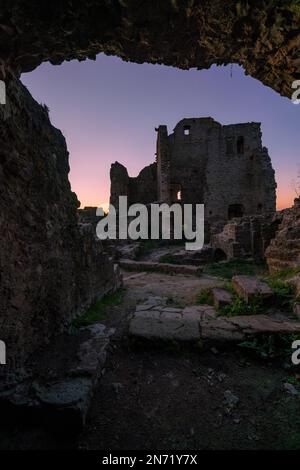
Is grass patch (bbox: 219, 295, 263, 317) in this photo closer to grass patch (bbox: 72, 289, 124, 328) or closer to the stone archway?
grass patch (bbox: 72, 289, 124, 328)

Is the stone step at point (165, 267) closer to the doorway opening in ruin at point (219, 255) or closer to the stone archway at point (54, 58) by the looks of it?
the doorway opening in ruin at point (219, 255)

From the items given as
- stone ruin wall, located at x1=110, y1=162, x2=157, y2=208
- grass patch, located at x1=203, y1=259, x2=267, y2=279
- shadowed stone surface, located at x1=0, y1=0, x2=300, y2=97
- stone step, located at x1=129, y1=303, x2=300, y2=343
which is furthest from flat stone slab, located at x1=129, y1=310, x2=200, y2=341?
stone ruin wall, located at x1=110, y1=162, x2=157, y2=208

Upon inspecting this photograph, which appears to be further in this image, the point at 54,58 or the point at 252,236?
the point at 252,236

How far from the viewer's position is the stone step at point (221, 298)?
4.19 metres

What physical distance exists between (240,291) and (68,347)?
131 inches

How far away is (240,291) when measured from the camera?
4637 mm

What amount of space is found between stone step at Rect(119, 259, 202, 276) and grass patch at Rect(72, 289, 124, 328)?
378 centimetres

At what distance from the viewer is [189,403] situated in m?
2.27

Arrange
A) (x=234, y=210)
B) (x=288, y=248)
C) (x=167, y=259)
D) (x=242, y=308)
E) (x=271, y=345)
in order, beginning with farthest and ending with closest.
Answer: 1. (x=234, y=210)
2. (x=167, y=259)
3. (x=288, y=248)
4. (x=242, y=308)
5. (x=271, y=345)

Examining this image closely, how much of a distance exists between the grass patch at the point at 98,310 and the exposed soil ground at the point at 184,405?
1.91ft

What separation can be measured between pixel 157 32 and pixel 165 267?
26.9 feet

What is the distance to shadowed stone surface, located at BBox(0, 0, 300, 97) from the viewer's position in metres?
1.75

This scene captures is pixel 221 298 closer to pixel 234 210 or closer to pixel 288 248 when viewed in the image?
pixel 288 248

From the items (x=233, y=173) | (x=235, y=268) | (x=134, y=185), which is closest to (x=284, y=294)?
(x=235, y=268)
